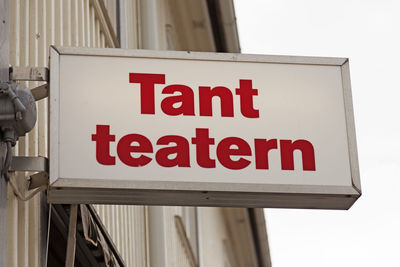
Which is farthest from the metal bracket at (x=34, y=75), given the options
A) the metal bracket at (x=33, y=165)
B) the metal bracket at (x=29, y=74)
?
the metal bracket at (x=33, y=165)

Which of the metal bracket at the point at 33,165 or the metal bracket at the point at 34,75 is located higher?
the metal bracket at the point at 34,75

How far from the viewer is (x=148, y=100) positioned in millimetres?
4059

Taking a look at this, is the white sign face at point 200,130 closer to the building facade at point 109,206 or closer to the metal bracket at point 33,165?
the metal bracket at point 33,165

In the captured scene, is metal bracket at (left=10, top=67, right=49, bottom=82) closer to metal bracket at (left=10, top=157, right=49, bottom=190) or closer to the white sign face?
the white sign face

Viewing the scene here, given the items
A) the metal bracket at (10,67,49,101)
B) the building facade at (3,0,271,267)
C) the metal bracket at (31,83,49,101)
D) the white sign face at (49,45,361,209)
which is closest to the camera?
the white sign face at (49,45,361,209)

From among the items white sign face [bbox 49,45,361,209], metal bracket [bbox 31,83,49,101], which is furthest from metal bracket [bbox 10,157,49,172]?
metal bracket [bbox 31,83,49,101]

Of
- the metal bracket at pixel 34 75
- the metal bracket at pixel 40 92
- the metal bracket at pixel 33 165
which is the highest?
the metal bracket at pixel 34 75

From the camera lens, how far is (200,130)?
4035 mm

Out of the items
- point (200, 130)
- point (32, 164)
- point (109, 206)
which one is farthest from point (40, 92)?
point (109, 206)

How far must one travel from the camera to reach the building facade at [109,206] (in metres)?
4.39

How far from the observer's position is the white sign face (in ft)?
Result: 12.7

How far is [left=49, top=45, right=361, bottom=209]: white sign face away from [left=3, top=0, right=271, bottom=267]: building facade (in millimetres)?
441

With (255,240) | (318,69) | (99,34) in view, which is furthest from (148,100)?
(255,240)

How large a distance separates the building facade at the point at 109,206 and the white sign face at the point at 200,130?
0.44 meters
